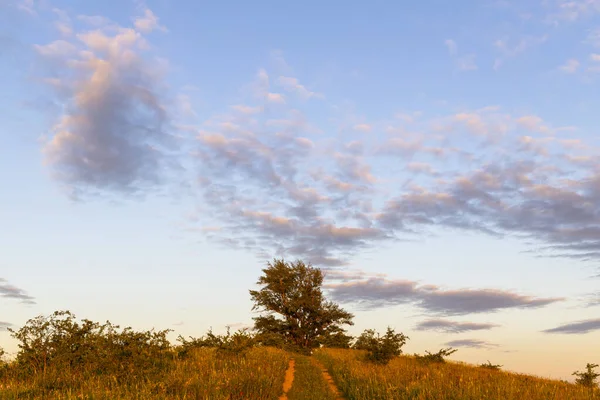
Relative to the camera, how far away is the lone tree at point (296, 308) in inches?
2106

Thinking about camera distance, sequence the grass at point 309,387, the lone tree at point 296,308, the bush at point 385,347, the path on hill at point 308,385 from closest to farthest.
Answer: the grass at point 309,387
the path on hill at point 308,385
the bush at point 385,347
the lone tree at point 296,308

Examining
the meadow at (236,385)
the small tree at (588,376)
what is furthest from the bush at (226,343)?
the small tree at (588,376)

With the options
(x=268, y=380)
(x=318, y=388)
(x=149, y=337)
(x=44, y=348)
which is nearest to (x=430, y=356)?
(x=318, y=388)

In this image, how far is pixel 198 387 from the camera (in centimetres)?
1549

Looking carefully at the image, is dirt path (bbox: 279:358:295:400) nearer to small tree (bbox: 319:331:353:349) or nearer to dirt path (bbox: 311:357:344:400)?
dirt path (bbox: 311:357:344:400)

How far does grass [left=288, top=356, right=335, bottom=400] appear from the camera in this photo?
1883cm

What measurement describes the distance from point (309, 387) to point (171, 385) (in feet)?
24.2

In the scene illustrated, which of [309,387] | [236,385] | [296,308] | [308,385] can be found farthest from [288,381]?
[296,308]

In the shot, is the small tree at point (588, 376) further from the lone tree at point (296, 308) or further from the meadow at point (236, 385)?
the lone tree at point (296, 308)

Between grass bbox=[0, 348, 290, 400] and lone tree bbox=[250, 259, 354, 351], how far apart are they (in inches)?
1261

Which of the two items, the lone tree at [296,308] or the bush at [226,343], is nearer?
the bush at [226,343]

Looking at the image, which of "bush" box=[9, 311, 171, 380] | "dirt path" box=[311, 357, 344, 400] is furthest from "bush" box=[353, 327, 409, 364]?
"bush" box=[9, 311, 171, 380]

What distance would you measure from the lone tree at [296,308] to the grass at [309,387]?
25.5 metres

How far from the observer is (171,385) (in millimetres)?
15914
